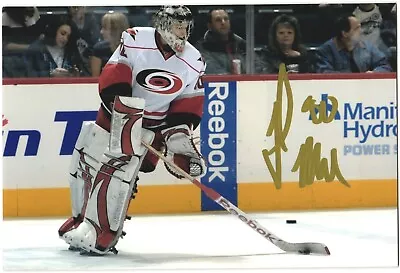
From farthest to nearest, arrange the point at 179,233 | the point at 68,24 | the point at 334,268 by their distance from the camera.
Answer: the point at 68,24, the point at 179,233, the point at 334,268

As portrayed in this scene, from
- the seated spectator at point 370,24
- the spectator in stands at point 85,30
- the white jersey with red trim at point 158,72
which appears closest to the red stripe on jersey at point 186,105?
the white jersey with red trim at point 158,72

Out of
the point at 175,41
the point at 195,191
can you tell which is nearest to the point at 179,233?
the point at 195,191

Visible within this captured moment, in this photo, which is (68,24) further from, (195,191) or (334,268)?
(334,268)

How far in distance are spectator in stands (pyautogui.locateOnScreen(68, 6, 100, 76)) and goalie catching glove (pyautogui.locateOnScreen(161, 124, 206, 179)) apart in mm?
859

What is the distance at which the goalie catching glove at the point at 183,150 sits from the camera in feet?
14.3

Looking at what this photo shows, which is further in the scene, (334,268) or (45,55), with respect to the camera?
(45,55)

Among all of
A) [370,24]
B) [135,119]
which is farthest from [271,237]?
[370,24]

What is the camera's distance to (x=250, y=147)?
5.38m

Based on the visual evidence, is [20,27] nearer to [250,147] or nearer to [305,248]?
[250,147]

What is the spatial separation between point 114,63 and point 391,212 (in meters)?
1.63

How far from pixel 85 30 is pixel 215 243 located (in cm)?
114

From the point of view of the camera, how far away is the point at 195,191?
528cm
